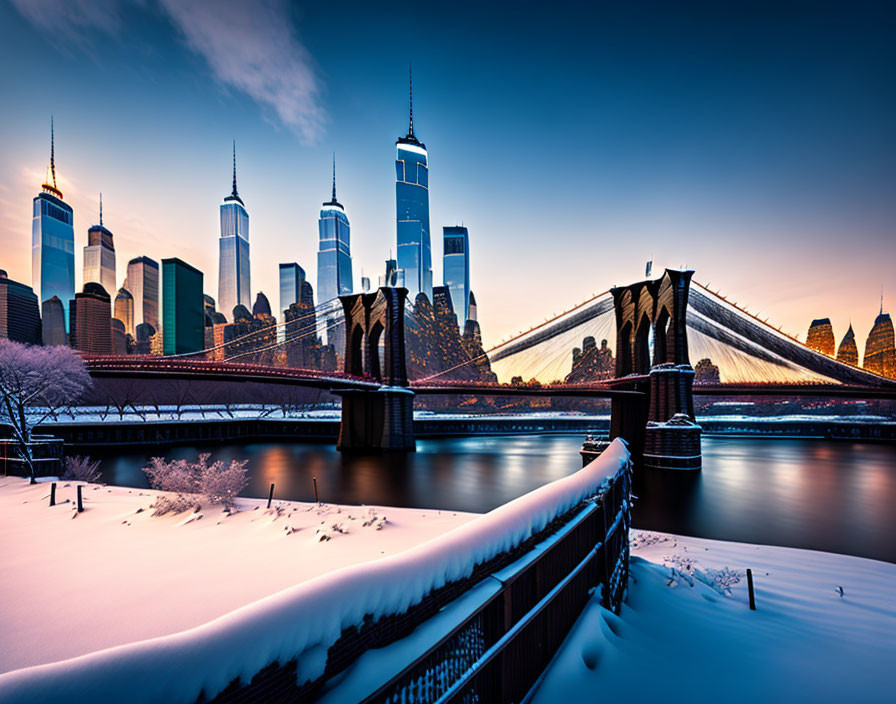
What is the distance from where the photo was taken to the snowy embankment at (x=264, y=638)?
1554 mm

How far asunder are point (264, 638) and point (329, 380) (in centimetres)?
3176

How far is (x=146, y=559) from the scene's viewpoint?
27.0 ft

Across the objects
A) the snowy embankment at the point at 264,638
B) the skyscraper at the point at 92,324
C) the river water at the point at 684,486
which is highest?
the skyscraper at the point at 92,324

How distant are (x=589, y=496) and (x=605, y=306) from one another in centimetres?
4821

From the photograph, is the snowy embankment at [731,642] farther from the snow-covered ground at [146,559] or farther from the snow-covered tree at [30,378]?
the snow-covered tree at [30,378]

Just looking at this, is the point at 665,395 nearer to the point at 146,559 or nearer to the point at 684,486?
the point at 684,486

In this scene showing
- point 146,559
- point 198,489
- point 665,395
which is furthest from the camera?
point 665,395

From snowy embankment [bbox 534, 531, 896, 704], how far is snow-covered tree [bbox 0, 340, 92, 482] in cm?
2492

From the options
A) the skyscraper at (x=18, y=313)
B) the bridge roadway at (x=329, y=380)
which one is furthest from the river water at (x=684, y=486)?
the skyscraper at (x=18, y=313)

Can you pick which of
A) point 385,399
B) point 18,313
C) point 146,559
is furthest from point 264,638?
point 18,313

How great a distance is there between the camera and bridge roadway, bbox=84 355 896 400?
27.4 meters

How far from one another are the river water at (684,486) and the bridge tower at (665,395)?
201cm

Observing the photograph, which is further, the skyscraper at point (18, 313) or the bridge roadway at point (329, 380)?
the skyscraper at point (18, 313)

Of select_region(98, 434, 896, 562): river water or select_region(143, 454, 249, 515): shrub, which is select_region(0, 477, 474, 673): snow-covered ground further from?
select_region(98, 434, 896, 562): river water
